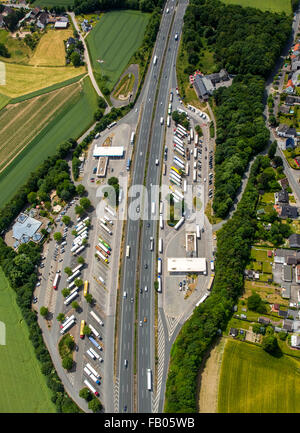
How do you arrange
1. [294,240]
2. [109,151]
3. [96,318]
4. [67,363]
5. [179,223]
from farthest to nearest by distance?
1. [109,151]
2. [179,223]
3. [294,240]
4. [96,318]
5. [67,363]

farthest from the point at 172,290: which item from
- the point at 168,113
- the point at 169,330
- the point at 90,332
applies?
the point at 168,113

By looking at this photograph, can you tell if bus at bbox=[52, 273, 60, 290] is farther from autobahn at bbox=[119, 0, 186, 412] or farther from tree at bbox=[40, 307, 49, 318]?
autobahn at bbox=[119, 0, 186, 412]

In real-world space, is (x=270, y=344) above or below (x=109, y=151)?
below

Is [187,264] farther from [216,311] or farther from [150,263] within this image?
[216,311]

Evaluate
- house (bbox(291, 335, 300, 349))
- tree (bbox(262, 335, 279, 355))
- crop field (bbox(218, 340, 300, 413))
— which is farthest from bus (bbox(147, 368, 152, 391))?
house (bbox(291, 335, 300, 349))

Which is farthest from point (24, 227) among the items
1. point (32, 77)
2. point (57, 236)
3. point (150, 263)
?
point (32, 77)

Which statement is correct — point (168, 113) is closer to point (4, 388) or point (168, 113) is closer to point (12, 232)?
point (12, 232)

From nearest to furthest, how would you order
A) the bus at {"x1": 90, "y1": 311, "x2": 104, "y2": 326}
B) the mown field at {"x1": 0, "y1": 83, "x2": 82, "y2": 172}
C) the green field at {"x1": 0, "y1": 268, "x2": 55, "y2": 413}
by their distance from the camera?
the green field at {"x1": 0, "y1": 268, "x2": 55, "y2": 413}, the bus at {"x1": 90, "y1": 311, "x2": 104, "y2": 326}, the mown field at {"x1": 0, "y1": 83, "x2": 82, "y2": 172}

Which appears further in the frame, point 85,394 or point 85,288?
point 85,288
